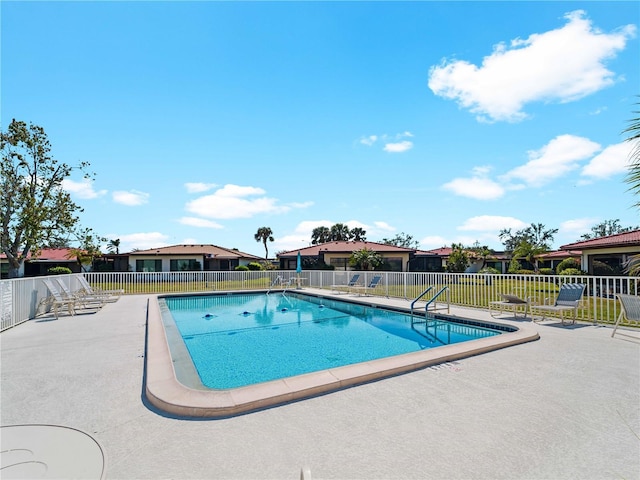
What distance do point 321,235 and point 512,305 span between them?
5046 centimetres

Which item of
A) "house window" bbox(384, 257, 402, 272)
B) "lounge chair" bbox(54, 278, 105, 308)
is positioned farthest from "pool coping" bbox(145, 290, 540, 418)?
"house window" bbox(384, 257, 402, 272)

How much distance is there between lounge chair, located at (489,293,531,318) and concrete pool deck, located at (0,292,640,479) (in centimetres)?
341

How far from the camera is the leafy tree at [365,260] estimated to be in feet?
97.7

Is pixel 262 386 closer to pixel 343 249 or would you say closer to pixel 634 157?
pixel 634 157

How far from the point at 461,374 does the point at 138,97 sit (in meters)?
12.8

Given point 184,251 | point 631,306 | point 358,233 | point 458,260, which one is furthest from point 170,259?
point 358,233

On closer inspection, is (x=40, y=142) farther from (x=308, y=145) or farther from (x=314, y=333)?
(x=314, y=333)

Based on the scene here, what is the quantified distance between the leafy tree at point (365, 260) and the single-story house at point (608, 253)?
13419 millimetres

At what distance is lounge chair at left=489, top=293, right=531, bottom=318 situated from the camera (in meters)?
8.81

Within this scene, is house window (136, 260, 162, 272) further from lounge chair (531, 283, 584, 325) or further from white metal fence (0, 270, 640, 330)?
lounge chair (531, 283, 584, 325)

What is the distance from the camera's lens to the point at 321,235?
59469mm

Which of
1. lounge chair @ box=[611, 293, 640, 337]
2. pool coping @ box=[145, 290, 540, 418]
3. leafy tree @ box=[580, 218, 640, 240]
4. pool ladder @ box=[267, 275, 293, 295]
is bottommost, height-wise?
Answer: pool coping @ box=[145, 290, 540, 418]

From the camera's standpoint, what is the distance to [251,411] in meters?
3.53

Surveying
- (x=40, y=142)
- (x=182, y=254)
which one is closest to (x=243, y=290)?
(x=182, y=254)
